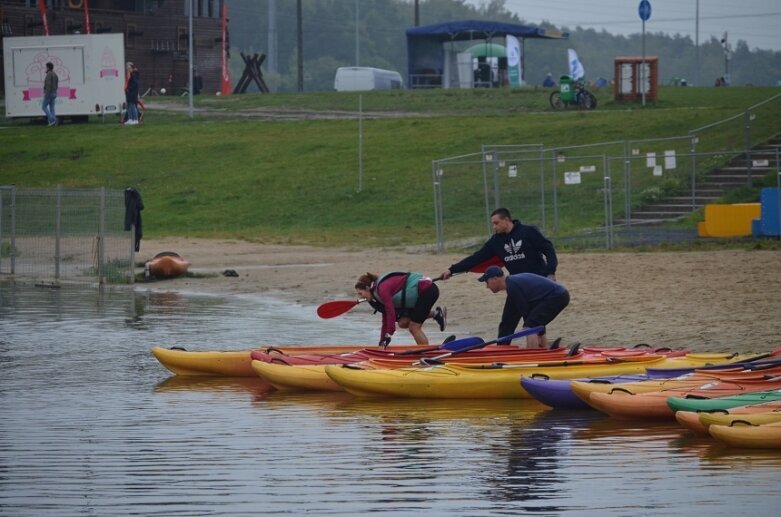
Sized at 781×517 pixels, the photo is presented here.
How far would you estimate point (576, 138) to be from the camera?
118ft

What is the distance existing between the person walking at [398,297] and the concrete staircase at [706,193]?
14.5m

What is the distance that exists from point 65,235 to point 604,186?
416 inches

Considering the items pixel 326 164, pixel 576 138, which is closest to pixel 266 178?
pixel 326 164

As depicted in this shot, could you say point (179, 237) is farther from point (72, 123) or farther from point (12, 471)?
point (12, 471)

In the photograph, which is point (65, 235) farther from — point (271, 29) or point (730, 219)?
point (271, 29)

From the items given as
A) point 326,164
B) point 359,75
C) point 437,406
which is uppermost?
point 359,75

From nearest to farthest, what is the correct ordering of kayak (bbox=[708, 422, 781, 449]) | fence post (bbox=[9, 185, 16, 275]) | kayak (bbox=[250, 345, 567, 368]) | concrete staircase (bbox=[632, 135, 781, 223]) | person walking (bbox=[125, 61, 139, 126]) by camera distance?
kayak (bbox=[708, 422, 781, 449]) → kayak (bbox=[250, 345, 567, 368]) → fence post (bbox=[9, 185, 16, 275]) → concrete staircase (bbox=[632, 135, 781, 223]) → person walking (bbox=[125, 61, 139, 126])

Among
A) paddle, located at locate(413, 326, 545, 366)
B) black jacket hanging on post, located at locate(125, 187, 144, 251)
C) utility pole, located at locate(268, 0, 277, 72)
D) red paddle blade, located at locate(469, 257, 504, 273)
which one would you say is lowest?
paddle, located at locate(413, 326, 545, 366)

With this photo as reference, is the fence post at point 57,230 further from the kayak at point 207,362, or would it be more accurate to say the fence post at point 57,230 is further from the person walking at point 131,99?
the person walking at point 131,99

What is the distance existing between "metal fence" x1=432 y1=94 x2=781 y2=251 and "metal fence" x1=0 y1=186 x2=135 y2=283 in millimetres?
6275

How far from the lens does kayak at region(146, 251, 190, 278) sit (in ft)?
85.3

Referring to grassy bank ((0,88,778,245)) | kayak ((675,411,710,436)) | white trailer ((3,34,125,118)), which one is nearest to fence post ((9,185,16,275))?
grassy bank ((0,88,778,245))

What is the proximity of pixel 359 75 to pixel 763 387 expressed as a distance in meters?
53.1

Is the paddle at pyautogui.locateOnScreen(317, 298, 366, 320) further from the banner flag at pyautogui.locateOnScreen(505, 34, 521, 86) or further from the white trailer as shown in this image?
the banner flag at pyautogui.locateOnScreen(505, 34, 521, 86)
